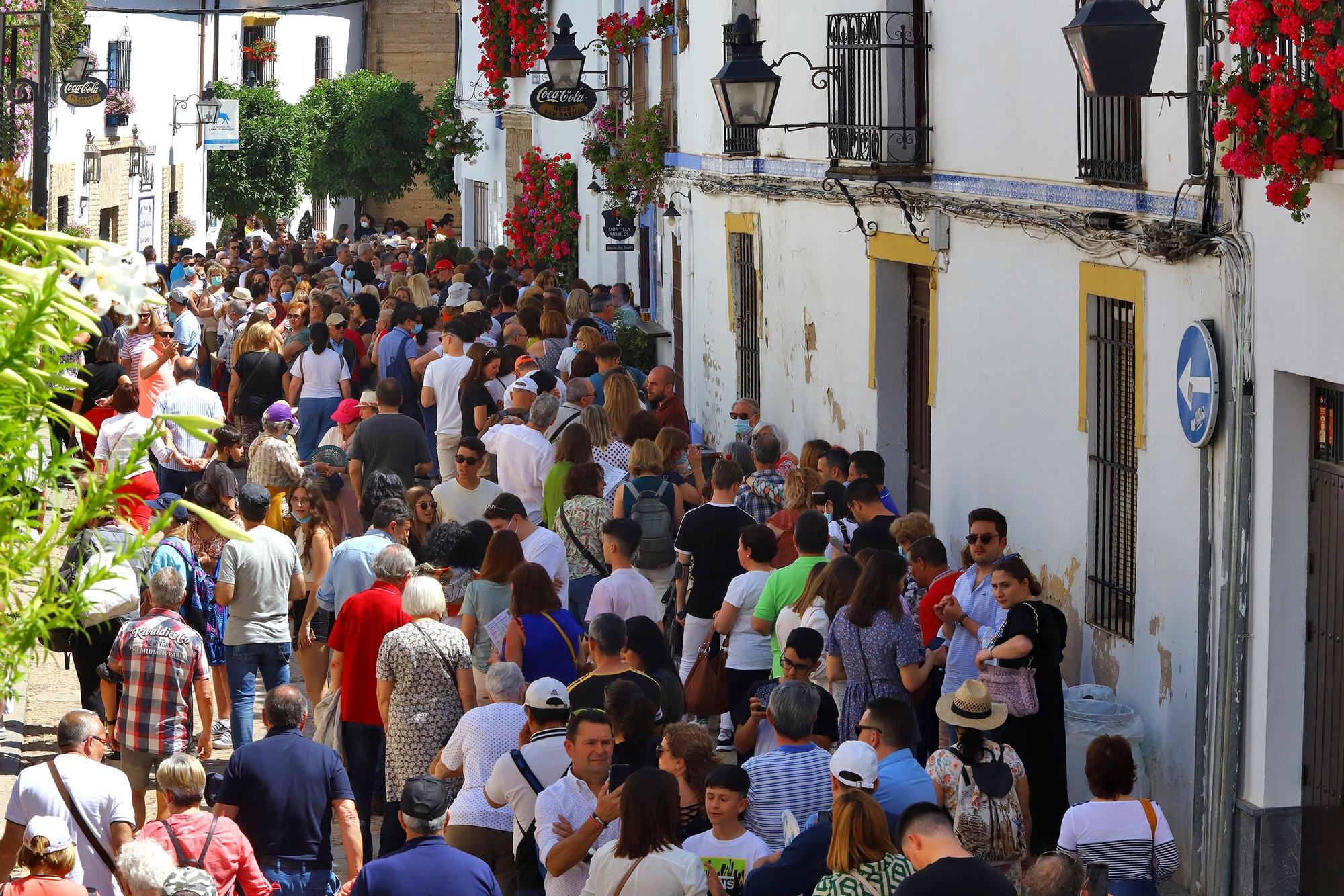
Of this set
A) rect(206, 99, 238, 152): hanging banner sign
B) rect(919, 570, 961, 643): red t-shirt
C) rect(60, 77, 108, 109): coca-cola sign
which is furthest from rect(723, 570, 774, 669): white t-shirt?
rect(206, 99, 238, 152): hanging banner sign

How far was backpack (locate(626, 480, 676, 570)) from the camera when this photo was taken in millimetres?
10219

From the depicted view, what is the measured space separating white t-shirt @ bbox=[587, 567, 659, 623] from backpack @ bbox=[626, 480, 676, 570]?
4.70ft

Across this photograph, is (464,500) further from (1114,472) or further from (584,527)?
(1114,472)

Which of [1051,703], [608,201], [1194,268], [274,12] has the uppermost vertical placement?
[274,12]

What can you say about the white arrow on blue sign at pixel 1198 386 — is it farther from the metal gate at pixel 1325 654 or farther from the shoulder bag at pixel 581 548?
the shoulder bag at pixel 581 548

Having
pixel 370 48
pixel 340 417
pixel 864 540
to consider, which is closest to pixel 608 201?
pixel 340 417

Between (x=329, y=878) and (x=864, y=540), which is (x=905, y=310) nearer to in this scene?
(x=864, y=540)

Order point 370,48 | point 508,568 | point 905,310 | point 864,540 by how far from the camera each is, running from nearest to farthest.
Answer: point 508,568, point 864,540, point 905,310, point 370,48

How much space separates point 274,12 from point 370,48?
6.51 metres

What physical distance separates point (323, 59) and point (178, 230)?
40.4ft

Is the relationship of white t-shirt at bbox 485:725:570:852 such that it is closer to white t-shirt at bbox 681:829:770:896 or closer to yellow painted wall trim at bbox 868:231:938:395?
white t-shirt at bbox 681:829:770:896

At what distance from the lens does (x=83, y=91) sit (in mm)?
25781

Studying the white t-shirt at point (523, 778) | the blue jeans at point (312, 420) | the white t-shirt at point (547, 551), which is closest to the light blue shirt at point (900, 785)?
the white t-shirt at point (523, 778)

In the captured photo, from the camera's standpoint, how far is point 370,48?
52.7 meters
